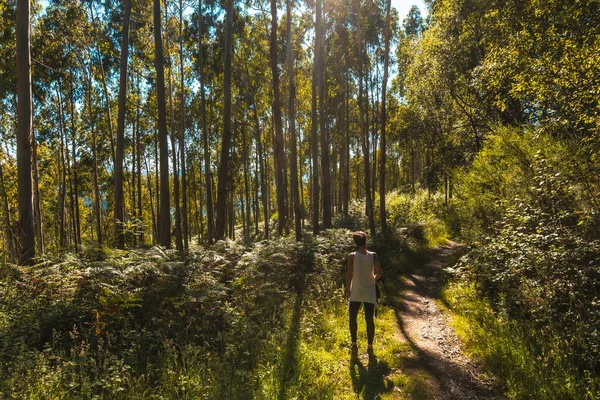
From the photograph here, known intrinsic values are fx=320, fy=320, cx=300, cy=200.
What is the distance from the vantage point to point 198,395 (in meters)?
3.42

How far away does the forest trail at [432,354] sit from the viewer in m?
4.04

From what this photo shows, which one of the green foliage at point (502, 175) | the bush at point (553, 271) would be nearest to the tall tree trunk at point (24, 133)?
the bush at point (553, 271)

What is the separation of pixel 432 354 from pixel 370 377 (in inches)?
54.2

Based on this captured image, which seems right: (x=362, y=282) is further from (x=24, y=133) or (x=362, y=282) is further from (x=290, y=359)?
(x=24, y=133)

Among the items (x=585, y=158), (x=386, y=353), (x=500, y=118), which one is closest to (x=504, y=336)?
(x=386, y=353)

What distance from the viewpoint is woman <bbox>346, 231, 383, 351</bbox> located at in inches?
192

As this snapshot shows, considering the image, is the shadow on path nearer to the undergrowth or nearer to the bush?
the undergrowth

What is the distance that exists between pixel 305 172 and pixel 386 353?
3725 centimetres

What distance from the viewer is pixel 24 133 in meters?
7.05

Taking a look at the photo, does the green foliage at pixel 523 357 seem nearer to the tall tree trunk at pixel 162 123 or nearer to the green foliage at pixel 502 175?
the green foliage at pixel 502 175

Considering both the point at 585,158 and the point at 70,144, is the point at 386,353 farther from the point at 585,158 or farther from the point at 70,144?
the point at 70,144

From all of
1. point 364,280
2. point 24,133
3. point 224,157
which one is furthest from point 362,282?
point 24,133

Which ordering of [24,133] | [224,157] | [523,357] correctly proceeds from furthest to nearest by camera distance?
[224,157] < [24,133] < [523,357]

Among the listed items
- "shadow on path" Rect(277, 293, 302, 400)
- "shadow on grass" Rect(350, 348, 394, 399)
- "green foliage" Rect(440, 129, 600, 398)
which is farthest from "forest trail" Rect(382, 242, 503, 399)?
"shadow on path" Rect(277, 293, 302, 400)
